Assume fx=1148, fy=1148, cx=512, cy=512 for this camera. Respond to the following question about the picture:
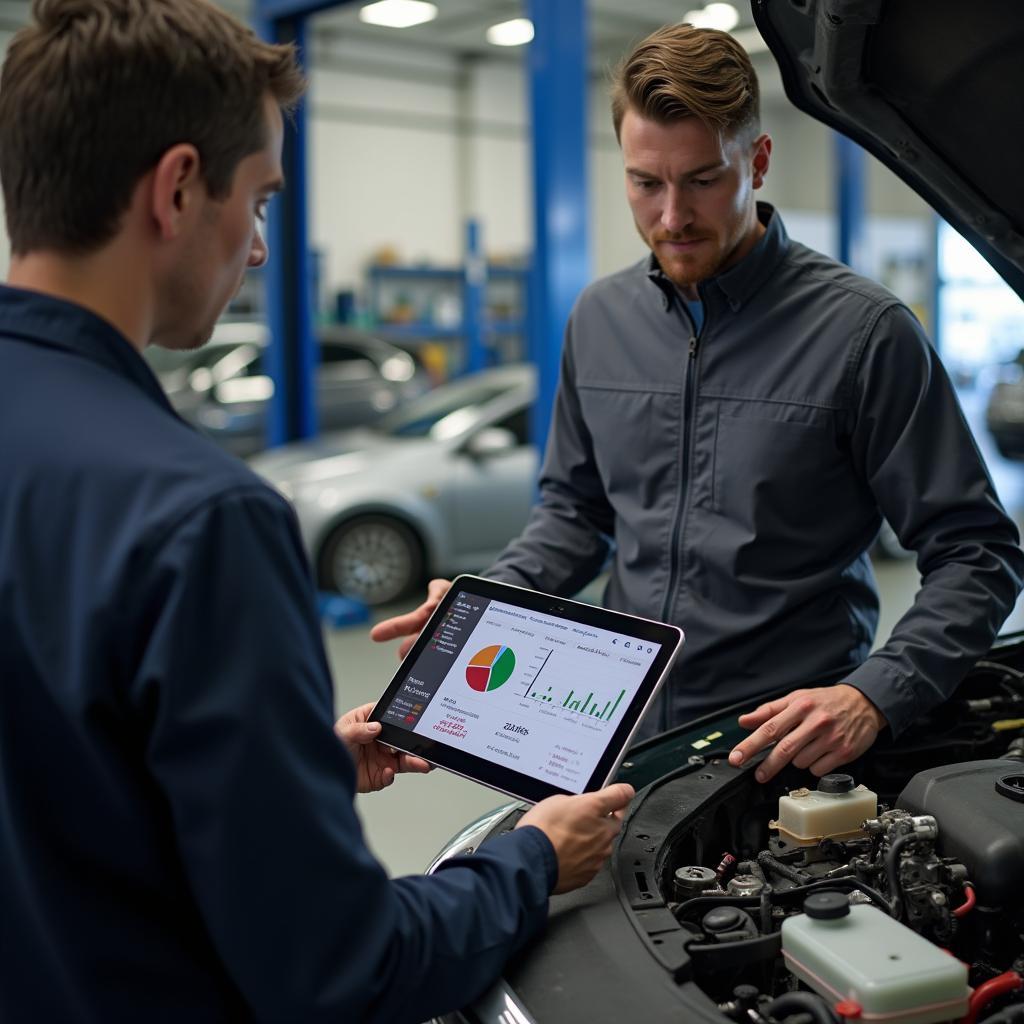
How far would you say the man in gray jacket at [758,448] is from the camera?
1650 millimetres

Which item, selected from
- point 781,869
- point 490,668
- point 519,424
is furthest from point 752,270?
point 519,424

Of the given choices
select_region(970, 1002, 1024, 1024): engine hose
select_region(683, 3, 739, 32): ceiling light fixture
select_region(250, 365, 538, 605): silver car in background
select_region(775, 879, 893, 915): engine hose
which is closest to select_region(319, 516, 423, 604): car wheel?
select_region(250, 365, 538, 605): silver car in background

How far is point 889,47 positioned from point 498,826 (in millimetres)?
1135

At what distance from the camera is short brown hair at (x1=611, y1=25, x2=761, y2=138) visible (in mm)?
1664

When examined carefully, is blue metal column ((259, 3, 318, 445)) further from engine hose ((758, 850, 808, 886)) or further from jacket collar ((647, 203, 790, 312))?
engine hose ((758, 850, 808, 886))

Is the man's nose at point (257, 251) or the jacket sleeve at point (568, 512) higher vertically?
the man's nose at point (257, 251)

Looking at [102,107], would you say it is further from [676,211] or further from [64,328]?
[676,211]

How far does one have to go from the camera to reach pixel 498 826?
1473 millimetres

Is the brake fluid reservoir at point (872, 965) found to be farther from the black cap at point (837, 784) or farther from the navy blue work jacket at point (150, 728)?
the navy blue work jacket at point (150, 728)

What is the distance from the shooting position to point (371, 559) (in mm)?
5945

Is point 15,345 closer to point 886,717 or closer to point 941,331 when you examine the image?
point 886,717

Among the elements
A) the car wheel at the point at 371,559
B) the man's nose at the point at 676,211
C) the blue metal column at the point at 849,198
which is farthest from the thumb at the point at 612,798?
the blue metal column at the point at 849,198

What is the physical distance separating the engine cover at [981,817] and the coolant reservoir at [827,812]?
6 cm

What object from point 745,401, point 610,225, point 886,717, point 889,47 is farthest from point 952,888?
point 610,225
